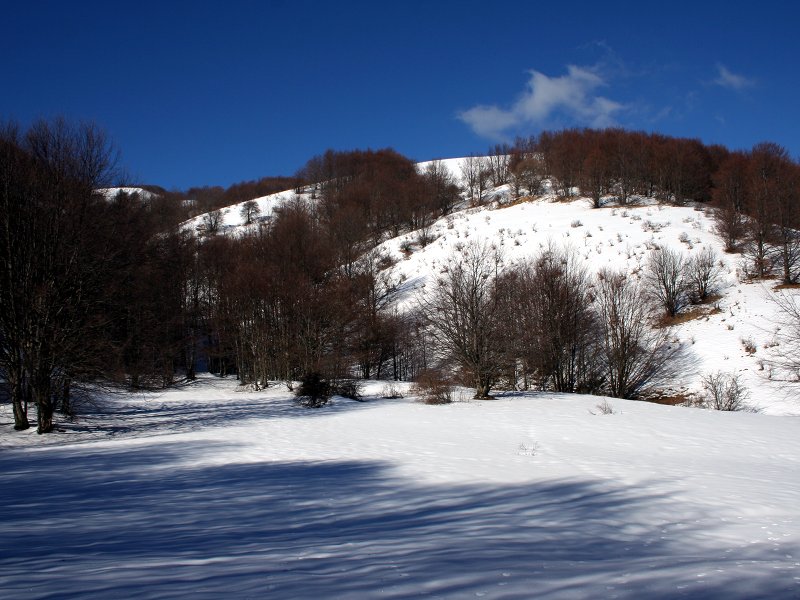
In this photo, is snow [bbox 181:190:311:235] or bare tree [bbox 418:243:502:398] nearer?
bare tree [bbox 418:243:502:398]

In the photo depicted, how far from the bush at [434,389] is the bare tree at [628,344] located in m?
10.2

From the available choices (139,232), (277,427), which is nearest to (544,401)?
(277,427)

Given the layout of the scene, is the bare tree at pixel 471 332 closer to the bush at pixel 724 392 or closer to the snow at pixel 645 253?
the bush at pixel 724 392

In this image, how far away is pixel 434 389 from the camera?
21672 mm

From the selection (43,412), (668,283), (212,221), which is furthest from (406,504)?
(212,221)

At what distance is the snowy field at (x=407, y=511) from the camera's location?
3877 mm

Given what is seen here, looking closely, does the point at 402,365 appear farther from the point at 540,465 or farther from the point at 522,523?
the point at 522,523

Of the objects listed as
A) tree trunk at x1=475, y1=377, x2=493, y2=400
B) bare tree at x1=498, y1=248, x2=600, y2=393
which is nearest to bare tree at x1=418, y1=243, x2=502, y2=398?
tree trunk at x1=475, y1=377, x2=493, y2=400

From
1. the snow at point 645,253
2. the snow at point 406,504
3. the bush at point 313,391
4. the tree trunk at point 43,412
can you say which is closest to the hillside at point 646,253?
the snow at point 645,253

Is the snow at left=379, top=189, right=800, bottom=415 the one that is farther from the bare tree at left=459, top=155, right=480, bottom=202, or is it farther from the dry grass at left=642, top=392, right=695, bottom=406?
the bare tree at left=459, top=155, right=480, bottom=202

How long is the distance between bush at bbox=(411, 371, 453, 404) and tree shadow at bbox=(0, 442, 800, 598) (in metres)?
12.4

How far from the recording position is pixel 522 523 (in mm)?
5938

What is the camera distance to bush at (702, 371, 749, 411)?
20797mm

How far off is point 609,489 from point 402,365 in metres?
28.7
